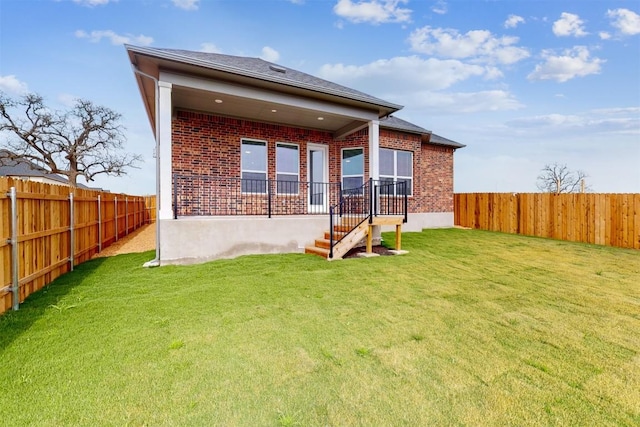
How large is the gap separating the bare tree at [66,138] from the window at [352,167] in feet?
81.6

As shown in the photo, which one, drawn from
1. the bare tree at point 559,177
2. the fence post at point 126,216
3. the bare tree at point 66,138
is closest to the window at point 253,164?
the fence post at point 126,216

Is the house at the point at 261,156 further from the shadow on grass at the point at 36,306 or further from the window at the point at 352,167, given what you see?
the shadow on grass at the point at 36,306

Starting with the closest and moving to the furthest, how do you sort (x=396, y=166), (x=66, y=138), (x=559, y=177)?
1. (x=396, y=166)
2. (x=559, y=177)
3. (x=66, y=138)

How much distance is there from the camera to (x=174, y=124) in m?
8.01

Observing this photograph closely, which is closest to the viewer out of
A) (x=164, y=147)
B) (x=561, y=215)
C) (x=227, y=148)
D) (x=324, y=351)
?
(x=324, y=351)

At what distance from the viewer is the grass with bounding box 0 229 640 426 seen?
1865mm

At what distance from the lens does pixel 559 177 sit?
20.8 metres

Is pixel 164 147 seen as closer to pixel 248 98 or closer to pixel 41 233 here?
pixel 248 98

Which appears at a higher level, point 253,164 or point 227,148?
point 227,148

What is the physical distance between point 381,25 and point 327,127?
4550mm

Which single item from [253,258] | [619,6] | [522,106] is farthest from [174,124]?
[522,106]

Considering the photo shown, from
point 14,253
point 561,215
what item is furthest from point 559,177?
point 14,253

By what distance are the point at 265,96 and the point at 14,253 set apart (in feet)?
17.4

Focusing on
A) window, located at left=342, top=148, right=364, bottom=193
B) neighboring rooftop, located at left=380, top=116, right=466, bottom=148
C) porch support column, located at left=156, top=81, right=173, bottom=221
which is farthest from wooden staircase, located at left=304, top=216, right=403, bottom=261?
neighboring rooftop, located at left=380, top=116, right=466, bottom=148
